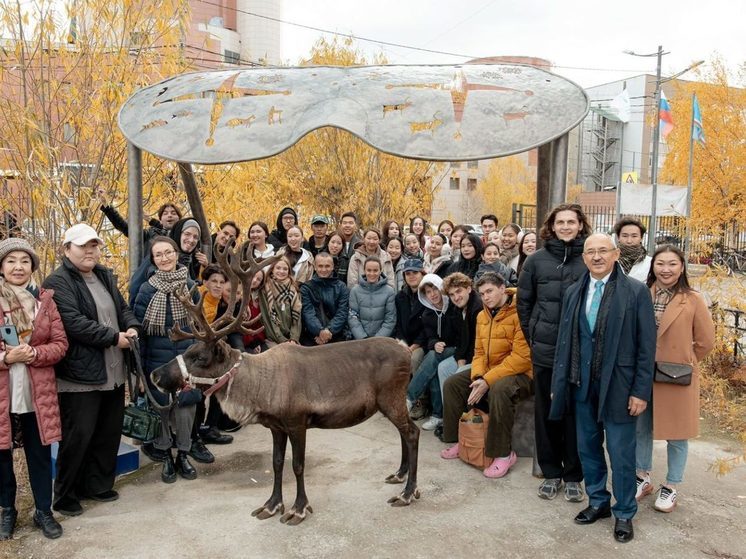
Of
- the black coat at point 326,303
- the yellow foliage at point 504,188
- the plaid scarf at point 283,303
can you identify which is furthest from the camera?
the yellow foliage at point 504,188

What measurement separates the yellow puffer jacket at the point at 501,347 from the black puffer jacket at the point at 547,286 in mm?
494

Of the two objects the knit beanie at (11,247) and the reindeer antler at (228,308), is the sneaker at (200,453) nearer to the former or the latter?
the reindeer antler at (228,308)

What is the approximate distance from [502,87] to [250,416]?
354 cm

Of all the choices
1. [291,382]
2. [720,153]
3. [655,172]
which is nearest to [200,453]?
[291,382]

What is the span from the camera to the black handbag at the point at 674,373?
4.49m

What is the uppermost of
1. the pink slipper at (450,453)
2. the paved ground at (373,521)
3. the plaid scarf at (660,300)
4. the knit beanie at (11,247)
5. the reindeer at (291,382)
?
the knit beanie at (11,247)

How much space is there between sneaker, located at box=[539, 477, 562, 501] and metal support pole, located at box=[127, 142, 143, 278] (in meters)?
4.25

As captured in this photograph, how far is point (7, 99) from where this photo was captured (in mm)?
6223

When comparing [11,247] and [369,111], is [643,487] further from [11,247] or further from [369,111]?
[11,247]

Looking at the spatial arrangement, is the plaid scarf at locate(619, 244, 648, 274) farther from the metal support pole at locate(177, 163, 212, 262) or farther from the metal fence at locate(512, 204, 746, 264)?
the metal support pole at locate(177, 163, 212, 262)

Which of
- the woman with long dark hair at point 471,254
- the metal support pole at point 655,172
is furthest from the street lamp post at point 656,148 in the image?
the woman with long dark hair at point 471,254

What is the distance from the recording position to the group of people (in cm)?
427

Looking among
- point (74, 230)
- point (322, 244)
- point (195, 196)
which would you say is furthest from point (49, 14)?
point (322, 244)

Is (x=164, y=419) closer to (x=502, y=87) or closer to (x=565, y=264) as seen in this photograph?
(x=565, y=264)
